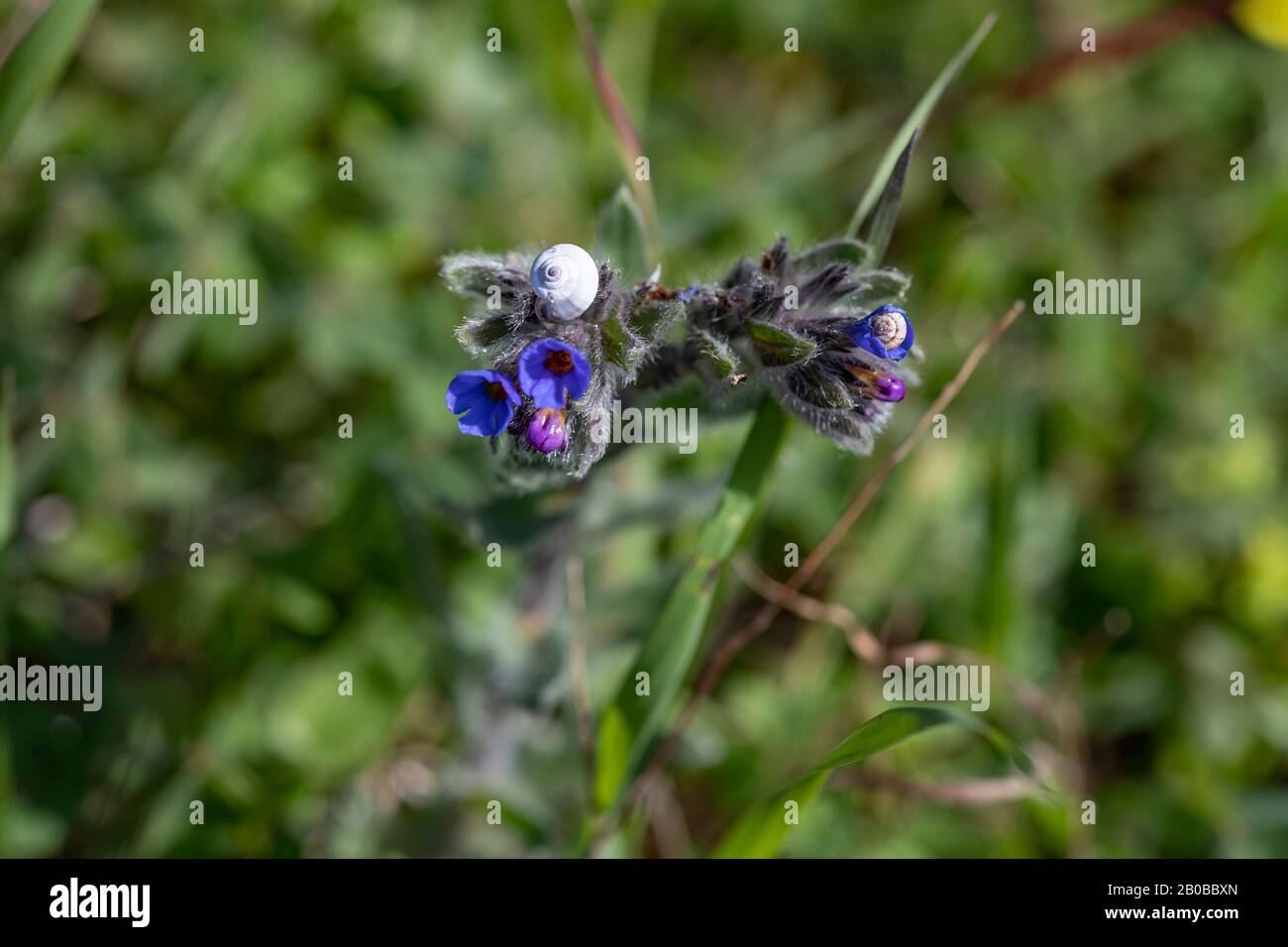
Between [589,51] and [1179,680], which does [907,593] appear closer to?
[1179,680]

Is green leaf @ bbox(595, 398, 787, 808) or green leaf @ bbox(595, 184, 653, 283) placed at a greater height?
green leaf @ bbox(595, 184, 653, 283)

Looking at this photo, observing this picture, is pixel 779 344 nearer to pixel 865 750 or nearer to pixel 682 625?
pixel 682 625

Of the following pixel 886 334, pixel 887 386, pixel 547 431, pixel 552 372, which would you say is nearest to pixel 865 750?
pixel 887 386

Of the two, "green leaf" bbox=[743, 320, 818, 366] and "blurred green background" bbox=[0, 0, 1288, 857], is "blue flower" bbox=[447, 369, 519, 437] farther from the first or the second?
"blurred green background" bbox=[0, 0, 1288, 857]

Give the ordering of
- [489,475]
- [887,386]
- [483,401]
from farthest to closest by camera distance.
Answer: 1. [489,475]
2. [887,386]
3. [483,401]

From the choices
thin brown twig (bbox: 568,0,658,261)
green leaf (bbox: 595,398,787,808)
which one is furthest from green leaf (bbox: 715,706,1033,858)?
thin brown twig (bbox: 568,0,658,261)
